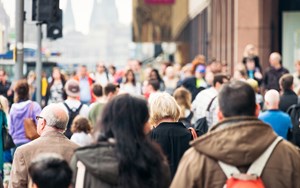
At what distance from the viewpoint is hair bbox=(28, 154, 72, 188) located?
19.4 ft

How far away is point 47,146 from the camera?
29.0ft

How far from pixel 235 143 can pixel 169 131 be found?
10.7ft

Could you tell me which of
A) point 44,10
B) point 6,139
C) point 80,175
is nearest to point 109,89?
point 6,139

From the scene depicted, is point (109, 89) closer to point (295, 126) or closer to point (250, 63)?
point (295, 126)

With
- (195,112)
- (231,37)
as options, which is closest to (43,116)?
(195,112)

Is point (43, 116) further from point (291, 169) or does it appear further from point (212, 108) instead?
point (212, 108)

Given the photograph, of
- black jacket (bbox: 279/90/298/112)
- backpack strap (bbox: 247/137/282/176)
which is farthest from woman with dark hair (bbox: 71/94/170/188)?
black jacket (bbox: 279/90/298/112)

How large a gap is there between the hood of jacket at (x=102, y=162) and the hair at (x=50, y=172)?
0.28m

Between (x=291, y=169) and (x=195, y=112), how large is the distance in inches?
376

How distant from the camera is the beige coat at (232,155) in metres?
6.50

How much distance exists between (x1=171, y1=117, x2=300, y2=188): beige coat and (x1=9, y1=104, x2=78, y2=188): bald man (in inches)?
92.0

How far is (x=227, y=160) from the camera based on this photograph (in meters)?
6.52

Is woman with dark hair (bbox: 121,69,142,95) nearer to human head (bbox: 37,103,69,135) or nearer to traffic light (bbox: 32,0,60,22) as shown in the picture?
traffic light (bbox: 32,0,60,22)

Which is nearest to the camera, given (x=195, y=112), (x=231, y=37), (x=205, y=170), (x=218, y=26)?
(x=205, y=170)
